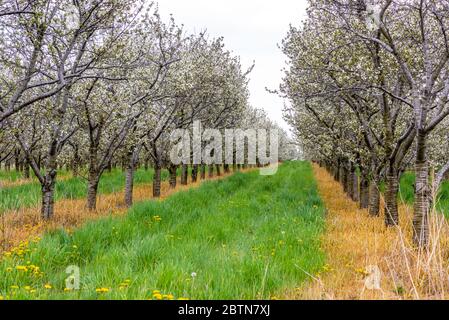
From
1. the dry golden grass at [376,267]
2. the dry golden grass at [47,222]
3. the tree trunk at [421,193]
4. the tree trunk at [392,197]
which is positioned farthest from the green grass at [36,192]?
the tree trunk at [421,193]

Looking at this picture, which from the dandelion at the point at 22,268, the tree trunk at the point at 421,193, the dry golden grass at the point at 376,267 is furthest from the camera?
the tree trunk at the point at 421,193

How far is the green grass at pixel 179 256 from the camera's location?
6039 mm

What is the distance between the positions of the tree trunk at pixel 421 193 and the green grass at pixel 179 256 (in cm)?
237

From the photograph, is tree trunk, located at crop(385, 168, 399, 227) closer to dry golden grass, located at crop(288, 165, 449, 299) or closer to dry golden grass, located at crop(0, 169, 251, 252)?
dry golden grass, located at crop(288, 165, 449, 299)

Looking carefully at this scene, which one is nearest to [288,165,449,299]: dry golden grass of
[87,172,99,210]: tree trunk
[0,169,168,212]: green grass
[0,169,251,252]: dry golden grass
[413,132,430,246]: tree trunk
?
[413,132,430,246]: tree trunk

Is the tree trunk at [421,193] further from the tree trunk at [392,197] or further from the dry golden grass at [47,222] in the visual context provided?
the dry golden grass at [47,222]

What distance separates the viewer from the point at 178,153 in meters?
25.0

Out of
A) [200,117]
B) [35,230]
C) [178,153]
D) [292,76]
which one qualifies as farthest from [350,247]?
[200,117]

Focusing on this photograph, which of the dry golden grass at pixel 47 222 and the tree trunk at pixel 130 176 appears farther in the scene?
the tree trunk at pixel 130 176

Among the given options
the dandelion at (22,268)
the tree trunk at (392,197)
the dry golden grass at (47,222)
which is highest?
the tree trunk at (392,197)

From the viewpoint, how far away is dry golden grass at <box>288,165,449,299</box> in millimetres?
5957

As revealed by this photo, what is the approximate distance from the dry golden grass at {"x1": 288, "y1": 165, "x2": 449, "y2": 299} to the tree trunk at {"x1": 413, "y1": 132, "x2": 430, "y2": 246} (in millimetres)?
368

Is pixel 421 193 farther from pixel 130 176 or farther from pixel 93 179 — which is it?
pixel 130 176
